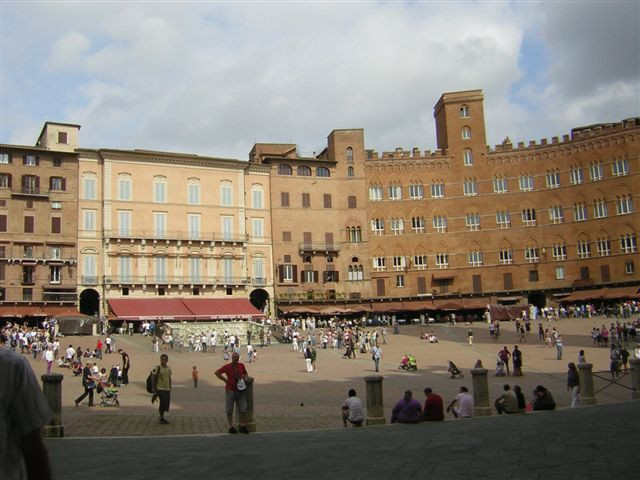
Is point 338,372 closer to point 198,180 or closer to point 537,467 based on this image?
point 537,467

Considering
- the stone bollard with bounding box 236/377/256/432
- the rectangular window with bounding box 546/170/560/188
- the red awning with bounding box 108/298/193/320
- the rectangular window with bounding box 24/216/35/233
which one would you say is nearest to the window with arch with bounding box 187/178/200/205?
the red awning with bounding box 108/298/193/320

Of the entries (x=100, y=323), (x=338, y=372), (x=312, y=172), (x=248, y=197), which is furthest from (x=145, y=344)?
(x=312, y=172)

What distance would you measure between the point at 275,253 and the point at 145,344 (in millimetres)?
23069

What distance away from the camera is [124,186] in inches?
2467

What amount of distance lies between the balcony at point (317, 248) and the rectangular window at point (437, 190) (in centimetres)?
1182

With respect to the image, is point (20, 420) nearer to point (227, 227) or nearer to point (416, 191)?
point (227, 227)

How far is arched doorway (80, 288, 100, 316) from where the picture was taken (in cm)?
6037

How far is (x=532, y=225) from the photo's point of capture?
70.8m

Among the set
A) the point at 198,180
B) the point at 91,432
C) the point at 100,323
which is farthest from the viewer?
the point at 198,180

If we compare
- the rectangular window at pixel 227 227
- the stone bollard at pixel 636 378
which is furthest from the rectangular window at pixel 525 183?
the stone bollard at pixel 636 378

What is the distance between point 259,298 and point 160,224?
12399mm

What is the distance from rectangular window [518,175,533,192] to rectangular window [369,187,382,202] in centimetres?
1463

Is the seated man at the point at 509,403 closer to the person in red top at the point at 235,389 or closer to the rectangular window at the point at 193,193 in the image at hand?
the person in red top at the point at 235,389

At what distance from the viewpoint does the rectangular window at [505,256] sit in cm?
7038
